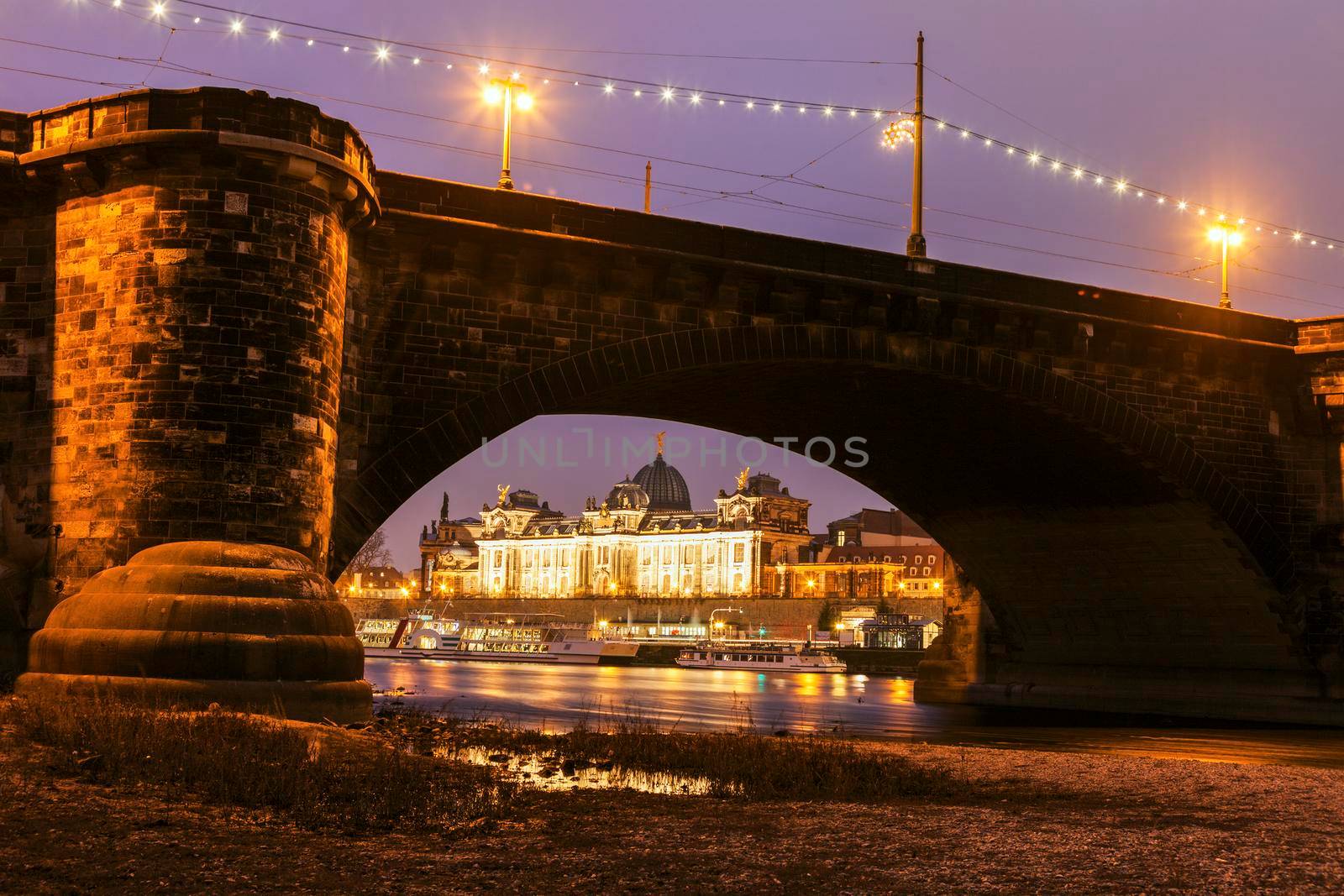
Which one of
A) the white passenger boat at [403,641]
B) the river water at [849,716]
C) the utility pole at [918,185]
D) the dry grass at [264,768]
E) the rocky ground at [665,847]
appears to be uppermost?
the utility pole at [918,185]

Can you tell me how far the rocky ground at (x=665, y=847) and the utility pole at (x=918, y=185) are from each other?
19294mm

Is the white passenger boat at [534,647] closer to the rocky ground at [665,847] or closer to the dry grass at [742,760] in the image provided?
the dry grass at [742,760]

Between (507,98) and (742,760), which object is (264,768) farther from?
(507,98)

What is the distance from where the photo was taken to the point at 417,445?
2566cm

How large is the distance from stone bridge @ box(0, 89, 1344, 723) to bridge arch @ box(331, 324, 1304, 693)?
0.10 m

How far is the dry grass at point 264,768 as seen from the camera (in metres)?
12.5

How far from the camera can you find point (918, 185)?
34.7 metres

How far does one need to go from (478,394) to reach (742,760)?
10.5 metres

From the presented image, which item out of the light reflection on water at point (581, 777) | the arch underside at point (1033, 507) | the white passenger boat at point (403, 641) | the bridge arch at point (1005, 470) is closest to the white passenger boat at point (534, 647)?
the white passenger boat at point (403, 641)

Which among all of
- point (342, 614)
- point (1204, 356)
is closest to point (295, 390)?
point (342, 614)

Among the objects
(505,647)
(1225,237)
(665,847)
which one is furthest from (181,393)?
(505,647)

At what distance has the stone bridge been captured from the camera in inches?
814

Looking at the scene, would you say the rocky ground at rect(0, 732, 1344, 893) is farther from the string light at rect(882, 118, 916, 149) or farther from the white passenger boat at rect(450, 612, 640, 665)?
the white passenger boat at rect(450, 612, 640, 665)

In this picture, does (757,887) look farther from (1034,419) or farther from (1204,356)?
(1204,356)
